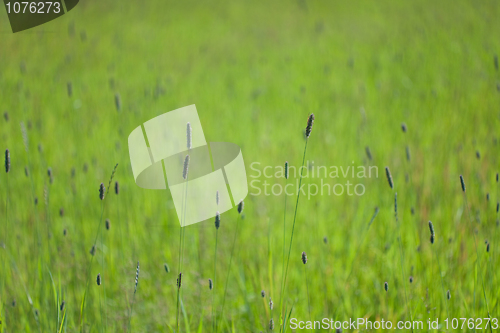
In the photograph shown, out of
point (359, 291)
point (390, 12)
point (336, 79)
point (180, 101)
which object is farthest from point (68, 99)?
point (390, 12)

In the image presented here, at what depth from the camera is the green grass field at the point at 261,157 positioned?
139cm

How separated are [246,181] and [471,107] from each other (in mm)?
2163

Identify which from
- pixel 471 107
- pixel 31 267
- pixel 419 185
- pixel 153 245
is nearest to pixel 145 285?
pixel 153 245

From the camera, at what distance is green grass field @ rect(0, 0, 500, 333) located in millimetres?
1389

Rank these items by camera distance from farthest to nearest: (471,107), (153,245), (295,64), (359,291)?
(295,64) < (471,107) < (153,245) < (359,291)

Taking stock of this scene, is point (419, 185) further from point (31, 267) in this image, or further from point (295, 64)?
point (295, 64)

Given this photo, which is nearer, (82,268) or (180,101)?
(82,268)

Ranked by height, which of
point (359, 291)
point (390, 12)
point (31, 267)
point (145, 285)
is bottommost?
point (359, 291)

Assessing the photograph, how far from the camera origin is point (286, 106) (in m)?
3.52

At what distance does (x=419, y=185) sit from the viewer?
84.5 inches

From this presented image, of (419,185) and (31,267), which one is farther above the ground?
(31,267)

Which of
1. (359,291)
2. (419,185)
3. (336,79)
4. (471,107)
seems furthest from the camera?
(336,79)

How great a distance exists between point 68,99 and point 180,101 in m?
1.12

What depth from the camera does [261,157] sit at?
2.64 meters
